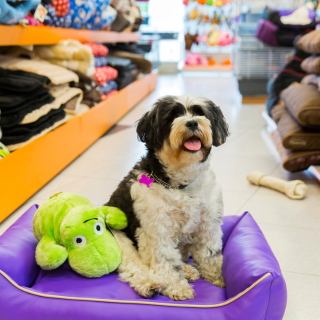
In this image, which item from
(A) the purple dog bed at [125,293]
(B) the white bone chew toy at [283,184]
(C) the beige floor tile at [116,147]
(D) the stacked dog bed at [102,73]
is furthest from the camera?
(D) the stacked dog bed at [102,73]

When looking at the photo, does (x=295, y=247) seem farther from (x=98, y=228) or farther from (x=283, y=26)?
(x=283, y=26)

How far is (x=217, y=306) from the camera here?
1344 millimetres

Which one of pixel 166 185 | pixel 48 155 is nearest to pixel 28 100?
pixel 48 155

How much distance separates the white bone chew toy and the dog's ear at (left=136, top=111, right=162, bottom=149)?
141cm

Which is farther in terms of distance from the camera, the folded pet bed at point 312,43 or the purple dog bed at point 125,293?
the folded pet bed at point 312,43

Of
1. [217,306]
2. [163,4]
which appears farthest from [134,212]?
[163,4]

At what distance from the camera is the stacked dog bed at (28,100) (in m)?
2.47

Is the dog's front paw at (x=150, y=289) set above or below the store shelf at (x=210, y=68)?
above

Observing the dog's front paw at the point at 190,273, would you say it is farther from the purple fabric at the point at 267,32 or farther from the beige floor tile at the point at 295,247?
the purple fabric at the point at 267,32

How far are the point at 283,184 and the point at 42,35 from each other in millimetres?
2075

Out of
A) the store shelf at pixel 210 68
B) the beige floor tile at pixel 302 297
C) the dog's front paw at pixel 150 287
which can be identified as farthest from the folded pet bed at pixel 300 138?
the store shelf at pixel 210 68

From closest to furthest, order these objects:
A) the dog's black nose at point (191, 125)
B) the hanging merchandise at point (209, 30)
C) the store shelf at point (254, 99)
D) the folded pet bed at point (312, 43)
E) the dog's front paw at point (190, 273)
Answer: the dog's black nose at point (191, 125)
the dog's front paw at point (190, 273)
the folded pet bed at point (312, 43)
the store shelf at point (254, 99)
the hanging merchandise at point (209, 30)

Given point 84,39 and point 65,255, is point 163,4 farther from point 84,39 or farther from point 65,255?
point 65,255

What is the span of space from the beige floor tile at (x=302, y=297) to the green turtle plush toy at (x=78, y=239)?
0.72 metres
